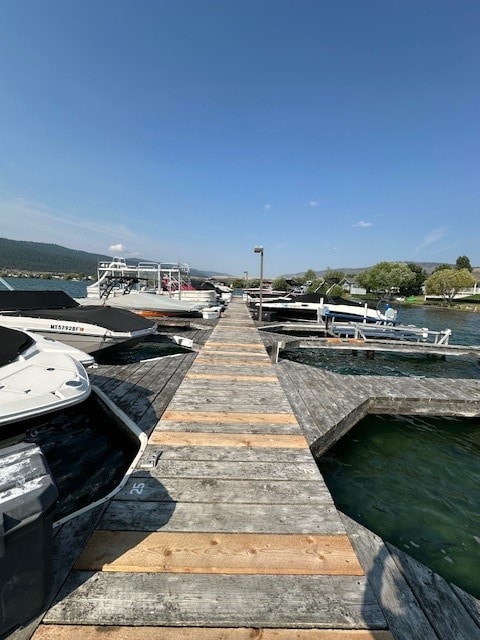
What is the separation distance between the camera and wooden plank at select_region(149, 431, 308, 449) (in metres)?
3.19

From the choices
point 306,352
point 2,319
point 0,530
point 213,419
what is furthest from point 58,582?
point 306,352

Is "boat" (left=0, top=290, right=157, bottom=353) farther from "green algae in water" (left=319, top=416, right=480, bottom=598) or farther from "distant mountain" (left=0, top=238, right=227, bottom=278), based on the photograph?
"distant mountain" (left=0, top=238, right=227, bottom=278)

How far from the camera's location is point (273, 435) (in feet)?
11.2

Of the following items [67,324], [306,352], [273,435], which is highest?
[67,324]

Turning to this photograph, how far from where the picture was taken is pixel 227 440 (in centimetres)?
328

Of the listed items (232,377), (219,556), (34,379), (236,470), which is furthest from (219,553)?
(232,377)

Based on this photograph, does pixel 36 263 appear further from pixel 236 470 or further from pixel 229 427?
pixel 236 470

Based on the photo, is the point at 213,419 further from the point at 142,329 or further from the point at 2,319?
the point at 2,319

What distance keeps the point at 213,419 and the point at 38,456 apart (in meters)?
2.28

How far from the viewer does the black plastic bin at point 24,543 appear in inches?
51.5

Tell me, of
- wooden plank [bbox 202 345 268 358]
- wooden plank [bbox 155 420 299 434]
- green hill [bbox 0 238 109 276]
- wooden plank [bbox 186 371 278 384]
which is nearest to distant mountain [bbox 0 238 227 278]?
green hill [bbox 0 238 109 276]

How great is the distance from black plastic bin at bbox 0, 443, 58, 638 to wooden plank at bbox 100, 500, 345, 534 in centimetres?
63

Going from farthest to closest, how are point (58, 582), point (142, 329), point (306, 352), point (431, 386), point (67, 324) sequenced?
point (306, 352) < point (142, 329) < point (67, 324) < point (431, 386) < point (58, 582)

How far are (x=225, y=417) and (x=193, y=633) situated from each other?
2377 mm
